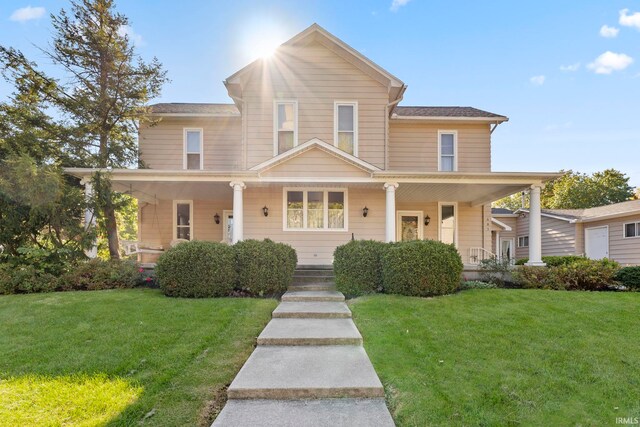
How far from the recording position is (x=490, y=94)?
52.0ft

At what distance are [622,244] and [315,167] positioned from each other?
15237 mm

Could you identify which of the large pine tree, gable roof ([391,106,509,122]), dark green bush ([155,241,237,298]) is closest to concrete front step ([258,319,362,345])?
dark green bush ([155,241,237,298])

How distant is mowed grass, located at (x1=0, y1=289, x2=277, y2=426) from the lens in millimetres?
2883

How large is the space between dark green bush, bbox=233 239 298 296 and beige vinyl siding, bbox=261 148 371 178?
2880 mm

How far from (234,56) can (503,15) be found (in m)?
10.1

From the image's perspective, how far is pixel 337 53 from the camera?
11523 mm

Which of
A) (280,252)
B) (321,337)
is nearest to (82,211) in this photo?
(280,252)

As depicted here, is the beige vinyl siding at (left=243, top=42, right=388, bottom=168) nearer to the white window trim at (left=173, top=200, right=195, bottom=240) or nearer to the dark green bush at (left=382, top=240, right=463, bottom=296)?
the white window trim at (left=173, top=200, right=195, bottom=240)

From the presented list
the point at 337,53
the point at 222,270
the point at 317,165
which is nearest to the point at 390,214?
the point at 317,165

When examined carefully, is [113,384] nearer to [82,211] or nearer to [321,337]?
[321,337]

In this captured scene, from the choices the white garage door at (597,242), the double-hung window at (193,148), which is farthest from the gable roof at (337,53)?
the white garage door at (597,242)

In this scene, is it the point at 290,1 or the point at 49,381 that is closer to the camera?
the point at 49,381

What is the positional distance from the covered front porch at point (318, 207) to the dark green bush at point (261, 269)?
2214 mm

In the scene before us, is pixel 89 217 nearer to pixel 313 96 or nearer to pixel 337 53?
pixel 313 96
